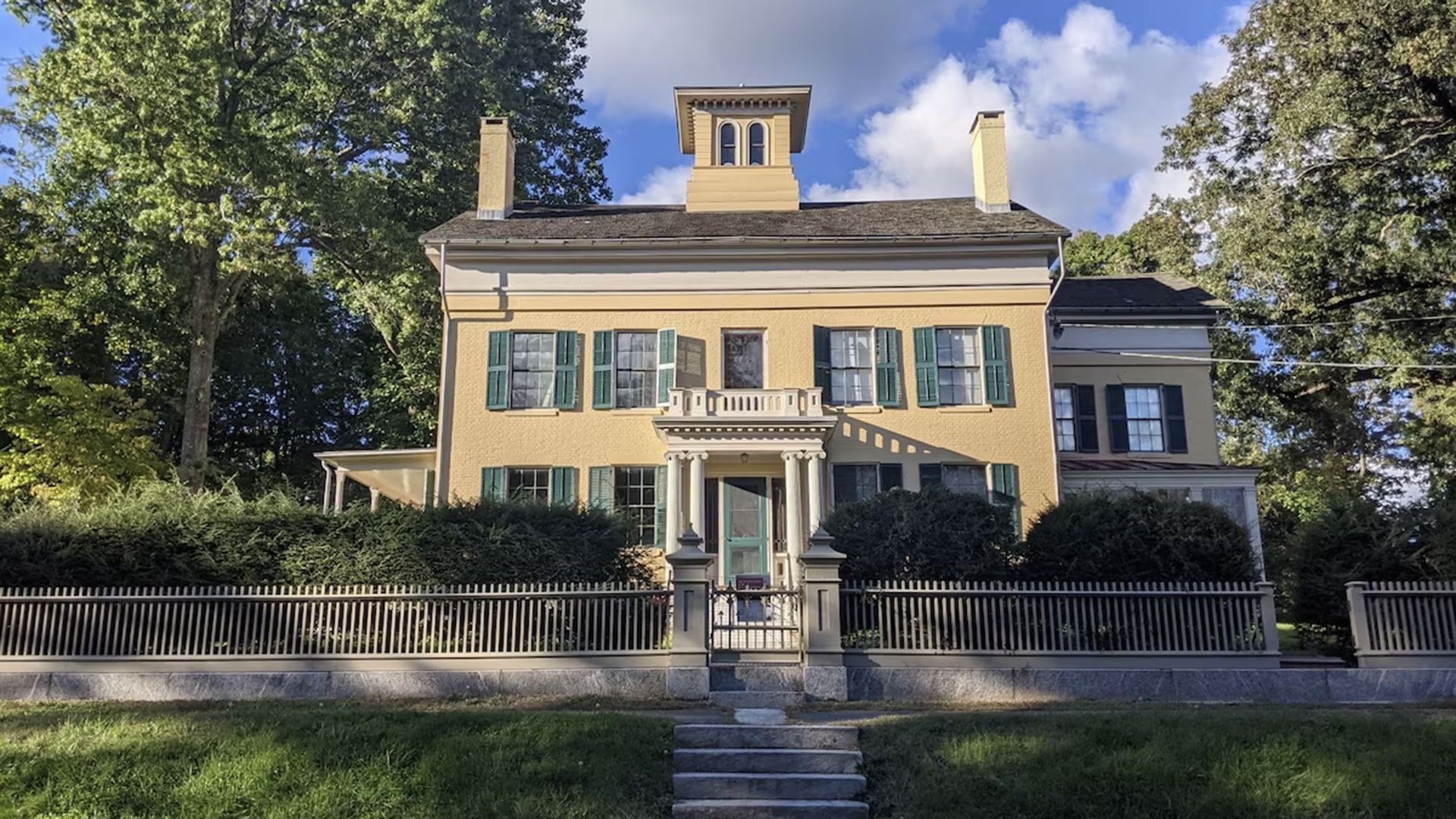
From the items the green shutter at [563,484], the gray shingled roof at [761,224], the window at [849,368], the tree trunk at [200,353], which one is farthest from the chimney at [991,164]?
the tree trunk at [200,353]

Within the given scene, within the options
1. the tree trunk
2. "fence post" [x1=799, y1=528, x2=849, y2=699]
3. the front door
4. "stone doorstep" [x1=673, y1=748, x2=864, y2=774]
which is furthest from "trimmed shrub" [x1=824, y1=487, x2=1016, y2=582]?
the tree trunk

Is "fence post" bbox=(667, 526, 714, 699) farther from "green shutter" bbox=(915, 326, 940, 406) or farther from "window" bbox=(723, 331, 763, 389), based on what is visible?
"green shutter" bbox=(915, 326, 940, 406)

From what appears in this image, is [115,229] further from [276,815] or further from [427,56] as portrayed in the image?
[276,815]

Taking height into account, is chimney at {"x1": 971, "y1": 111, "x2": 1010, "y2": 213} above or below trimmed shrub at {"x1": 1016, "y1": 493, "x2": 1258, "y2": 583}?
above

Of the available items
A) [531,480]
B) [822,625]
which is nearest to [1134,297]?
[531,480]

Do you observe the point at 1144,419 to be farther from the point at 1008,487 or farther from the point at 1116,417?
the point at 1008,487

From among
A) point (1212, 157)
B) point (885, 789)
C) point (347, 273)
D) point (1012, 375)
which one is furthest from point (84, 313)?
point (1212, 157)

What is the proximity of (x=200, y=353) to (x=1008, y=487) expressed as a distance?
792 inches

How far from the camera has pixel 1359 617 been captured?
12242 mm

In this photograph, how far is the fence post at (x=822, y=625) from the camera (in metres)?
12.0

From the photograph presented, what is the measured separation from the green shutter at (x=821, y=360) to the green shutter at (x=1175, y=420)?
8.19 m

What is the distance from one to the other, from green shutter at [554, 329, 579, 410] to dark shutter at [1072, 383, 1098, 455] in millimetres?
11404

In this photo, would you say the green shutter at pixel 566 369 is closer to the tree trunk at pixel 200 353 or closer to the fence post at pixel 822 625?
the fence post at pixel 822 625

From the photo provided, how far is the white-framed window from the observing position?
20.9m
